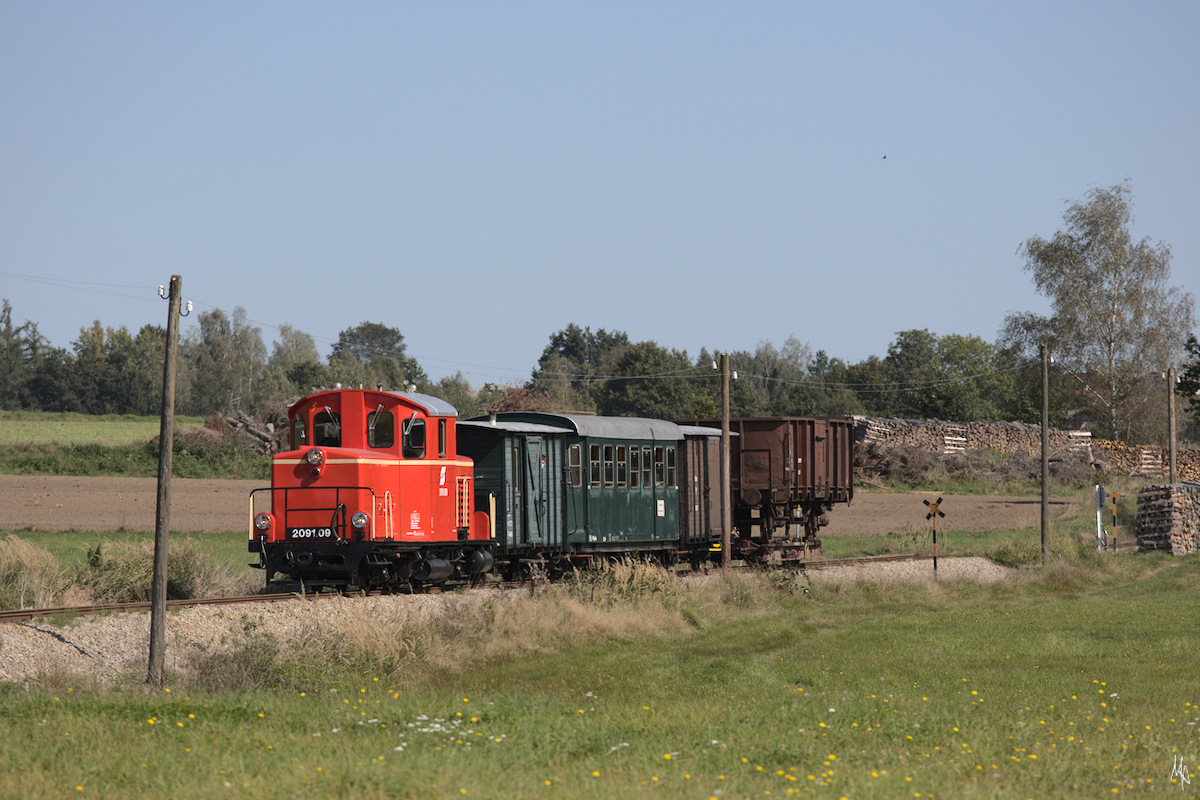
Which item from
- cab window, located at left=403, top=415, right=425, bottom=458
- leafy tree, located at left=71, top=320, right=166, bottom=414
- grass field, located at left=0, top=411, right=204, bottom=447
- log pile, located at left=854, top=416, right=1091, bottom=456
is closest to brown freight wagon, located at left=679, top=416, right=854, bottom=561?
cab window, located at left=403, top=415, right=425, bottom=458

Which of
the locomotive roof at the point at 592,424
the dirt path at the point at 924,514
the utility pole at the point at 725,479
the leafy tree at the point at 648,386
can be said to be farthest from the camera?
the leafy tree at the point at 648,386

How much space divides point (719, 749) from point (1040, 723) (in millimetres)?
3734

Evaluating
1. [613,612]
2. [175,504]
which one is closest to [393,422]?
[613,612]

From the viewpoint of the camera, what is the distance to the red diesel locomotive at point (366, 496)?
18594 mm

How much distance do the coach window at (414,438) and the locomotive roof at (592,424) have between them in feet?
8.71

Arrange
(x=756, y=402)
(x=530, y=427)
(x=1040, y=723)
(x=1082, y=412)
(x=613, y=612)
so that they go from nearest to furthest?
(x=1040, y=723), (x=613, y=612), (x=530, y=427), (x=1082, y=412), (x=756, y=402)

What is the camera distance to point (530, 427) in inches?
869

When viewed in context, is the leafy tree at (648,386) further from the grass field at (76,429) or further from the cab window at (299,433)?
the cab window at (299,433)

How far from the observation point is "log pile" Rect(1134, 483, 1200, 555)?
115 ft

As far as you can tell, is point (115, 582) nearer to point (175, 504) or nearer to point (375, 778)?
point (375, 778)

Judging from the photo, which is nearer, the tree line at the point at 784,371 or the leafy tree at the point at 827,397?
the tree line at the point at 784,371

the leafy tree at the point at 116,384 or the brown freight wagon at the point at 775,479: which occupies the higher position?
the leafy tree at the point at 116,384

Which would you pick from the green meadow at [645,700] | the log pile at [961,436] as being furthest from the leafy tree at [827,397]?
the green meadow at [645,700]

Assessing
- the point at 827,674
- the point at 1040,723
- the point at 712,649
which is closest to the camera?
the point at 1040,723
